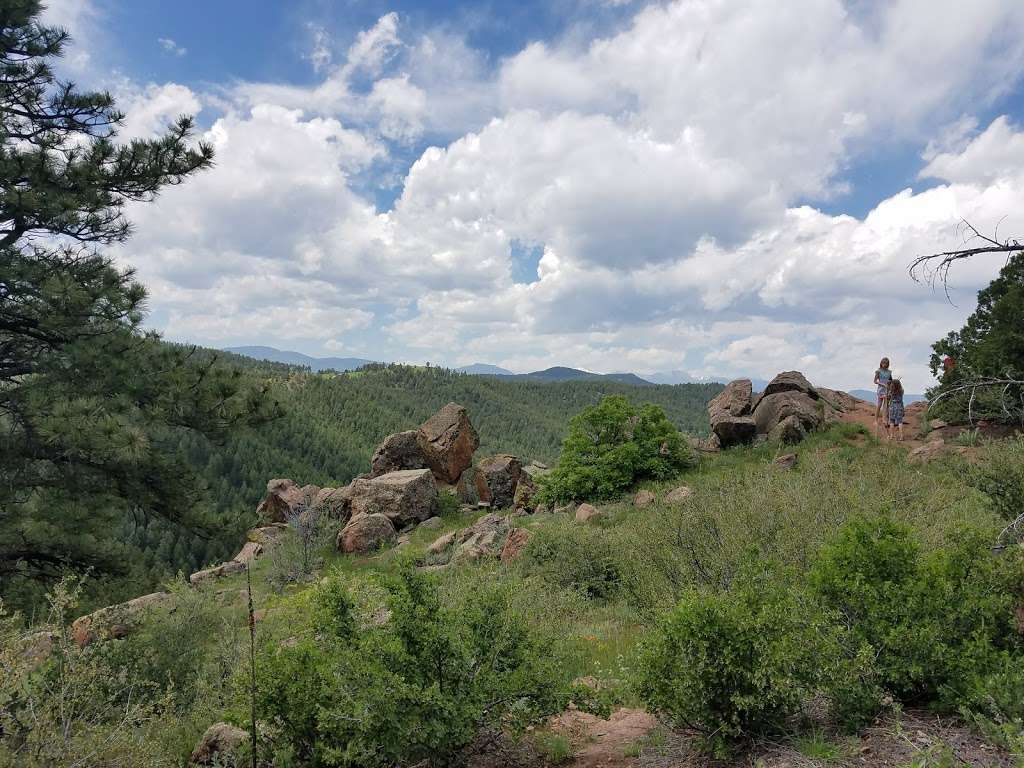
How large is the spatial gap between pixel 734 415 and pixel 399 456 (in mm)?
14245

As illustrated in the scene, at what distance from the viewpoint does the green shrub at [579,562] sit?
34.8 ft

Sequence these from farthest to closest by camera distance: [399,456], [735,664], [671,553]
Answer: [399,456] < [671,553] < [735,664]

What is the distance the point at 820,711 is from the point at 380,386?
152m

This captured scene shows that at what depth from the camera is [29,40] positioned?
1055cm

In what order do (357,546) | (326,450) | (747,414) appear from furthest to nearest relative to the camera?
(326,450), (747,414), (357,546)

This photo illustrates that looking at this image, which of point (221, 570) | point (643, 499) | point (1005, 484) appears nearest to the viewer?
point (1005, 484)

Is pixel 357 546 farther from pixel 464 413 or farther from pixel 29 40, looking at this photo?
pixel 29 40

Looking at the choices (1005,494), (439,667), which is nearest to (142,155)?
(439,667)

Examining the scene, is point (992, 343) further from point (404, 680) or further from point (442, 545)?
point (404, 680)

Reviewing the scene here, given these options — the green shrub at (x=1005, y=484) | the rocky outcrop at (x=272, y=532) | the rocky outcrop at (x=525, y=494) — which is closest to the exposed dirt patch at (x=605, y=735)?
the green shrub at (x=1005, y=484)

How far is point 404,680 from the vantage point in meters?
3.93

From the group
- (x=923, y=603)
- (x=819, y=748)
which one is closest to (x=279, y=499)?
(x=819, y=748)

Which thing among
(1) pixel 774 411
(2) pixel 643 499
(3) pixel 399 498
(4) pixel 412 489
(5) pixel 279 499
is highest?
(1) pixel 774 411

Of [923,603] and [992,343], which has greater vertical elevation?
[992,343]
